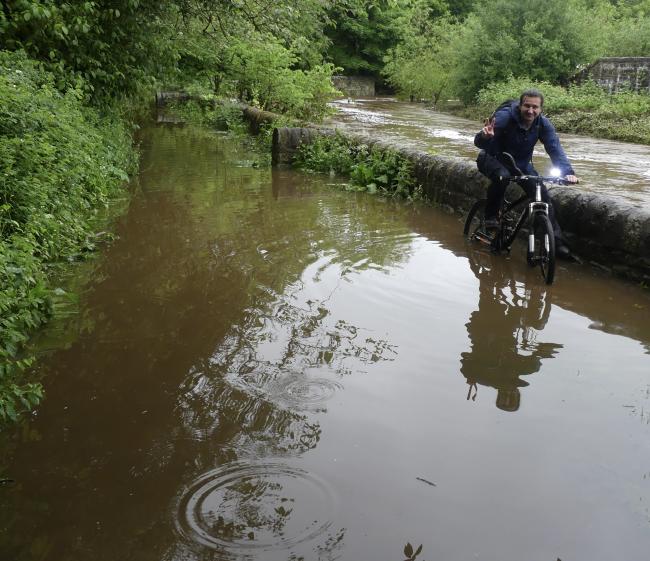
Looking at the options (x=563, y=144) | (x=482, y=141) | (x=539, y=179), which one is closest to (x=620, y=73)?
(x=563, y=144)

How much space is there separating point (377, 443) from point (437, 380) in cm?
92

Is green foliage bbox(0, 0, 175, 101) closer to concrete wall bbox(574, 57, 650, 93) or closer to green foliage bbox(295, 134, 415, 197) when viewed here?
green foliage bbox(295, 134, 415, 197)

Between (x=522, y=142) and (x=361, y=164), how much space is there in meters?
4.77

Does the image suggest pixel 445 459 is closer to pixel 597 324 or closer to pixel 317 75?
pixel 597 324

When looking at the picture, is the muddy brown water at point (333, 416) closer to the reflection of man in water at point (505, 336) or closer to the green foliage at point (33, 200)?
the reflection of man in water at point (505, 336)

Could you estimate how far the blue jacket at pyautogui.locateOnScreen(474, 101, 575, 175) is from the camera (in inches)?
276

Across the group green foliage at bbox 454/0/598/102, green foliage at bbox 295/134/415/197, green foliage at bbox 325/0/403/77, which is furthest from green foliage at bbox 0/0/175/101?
green foliage at bbox 325/0/403/77

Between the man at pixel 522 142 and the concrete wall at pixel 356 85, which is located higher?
the concrete wall at pixel 356 85

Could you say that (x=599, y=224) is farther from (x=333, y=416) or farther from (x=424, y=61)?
(x=424, y=61)

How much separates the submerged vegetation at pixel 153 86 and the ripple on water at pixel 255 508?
0.97 meters

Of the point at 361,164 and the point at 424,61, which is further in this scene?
the point at 424,61

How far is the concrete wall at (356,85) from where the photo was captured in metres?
40.3

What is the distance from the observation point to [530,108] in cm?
686

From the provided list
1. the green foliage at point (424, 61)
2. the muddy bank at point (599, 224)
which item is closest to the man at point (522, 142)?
the muddy bank at point (599, 224)
